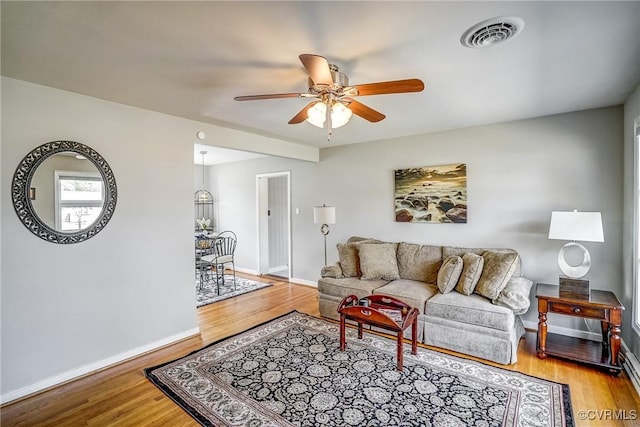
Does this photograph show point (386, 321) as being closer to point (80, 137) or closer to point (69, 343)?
point (69, 343)

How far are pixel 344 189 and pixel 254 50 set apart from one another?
11.0ft

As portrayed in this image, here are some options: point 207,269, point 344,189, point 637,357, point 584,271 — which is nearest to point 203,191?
point 207,269

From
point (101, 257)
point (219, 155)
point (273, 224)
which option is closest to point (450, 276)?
point (101, 257)

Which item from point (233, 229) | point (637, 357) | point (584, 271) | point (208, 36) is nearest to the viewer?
point (208, 36)

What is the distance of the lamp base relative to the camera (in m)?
2.80

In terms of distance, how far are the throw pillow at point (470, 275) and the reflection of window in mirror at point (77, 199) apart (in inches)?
143

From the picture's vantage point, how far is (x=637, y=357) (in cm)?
249

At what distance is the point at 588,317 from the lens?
8.75 feet

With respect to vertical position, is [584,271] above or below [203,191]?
below

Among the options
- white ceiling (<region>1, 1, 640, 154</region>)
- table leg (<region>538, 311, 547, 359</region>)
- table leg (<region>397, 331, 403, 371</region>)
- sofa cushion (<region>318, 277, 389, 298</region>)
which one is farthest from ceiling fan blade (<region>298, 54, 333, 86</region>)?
table leg (<region>538, 311, 547, 359</region>)

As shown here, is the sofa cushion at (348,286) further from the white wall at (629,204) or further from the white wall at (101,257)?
the white wall at (629,204)

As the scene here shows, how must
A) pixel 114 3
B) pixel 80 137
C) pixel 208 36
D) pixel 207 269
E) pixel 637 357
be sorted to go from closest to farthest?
pixel 114 3 → pixel 208 36 → pixel 637 357 → pixel 80 137 → pixel 207 269

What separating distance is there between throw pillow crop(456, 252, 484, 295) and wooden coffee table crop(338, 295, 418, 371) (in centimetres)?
65

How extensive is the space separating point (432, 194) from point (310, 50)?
287cm
